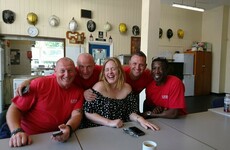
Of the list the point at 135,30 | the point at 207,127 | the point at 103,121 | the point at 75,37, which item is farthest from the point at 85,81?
the point at 135,30

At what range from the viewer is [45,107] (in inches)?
64.6

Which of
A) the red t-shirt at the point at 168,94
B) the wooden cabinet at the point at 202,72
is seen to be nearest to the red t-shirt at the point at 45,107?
the red t-shirt at the point at 168,94

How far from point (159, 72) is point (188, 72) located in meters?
5.23

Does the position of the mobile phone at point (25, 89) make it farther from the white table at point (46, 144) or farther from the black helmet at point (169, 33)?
the black helmet at point (169, 33)

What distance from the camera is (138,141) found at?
1.29 m

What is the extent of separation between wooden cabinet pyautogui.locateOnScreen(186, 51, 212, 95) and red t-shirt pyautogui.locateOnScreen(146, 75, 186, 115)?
528 cm

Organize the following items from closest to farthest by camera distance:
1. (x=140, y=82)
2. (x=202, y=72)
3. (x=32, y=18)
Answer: (x=140, y=82) < (x=32, y=18) < (x=202, y=72)

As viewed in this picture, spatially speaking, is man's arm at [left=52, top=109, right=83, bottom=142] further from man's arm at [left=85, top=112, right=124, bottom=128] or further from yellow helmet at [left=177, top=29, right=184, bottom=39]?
yellow helmet at [left=177, top=29, right=184, bottom=39]

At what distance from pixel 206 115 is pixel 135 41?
4.59m

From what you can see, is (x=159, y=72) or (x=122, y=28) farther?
(x=122, y=28)

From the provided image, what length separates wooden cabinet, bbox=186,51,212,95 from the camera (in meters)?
6.85

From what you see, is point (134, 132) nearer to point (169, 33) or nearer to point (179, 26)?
point (169, 33)

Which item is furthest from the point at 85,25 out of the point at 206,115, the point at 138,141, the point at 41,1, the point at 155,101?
the point at 138,141

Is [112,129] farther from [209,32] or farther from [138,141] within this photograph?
[209,32]
